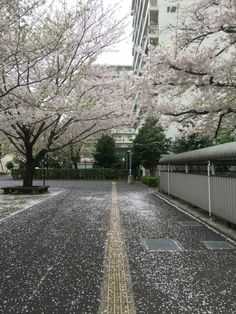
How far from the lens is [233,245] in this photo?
7176 millimetres

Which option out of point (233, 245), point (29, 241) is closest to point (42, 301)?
point (29, 241)

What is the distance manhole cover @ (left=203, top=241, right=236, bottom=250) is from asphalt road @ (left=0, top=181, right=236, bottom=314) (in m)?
0.16

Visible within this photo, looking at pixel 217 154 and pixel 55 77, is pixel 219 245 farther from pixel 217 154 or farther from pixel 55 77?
pixel 55 77

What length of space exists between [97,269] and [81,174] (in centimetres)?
3807

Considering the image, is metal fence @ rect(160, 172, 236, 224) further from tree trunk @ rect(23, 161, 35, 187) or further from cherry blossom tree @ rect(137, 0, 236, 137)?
tree trunk @ rect(23, 161, 35, 187)

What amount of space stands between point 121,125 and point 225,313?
20.6m

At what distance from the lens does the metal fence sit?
28.4 ft

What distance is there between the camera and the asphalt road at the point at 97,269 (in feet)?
13.6

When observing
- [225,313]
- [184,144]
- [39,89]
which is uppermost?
[39,89]

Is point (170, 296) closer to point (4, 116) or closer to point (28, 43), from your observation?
point (28, 43)

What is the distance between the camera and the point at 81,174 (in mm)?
43375

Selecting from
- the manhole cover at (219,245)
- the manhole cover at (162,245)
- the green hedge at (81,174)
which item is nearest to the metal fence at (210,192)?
the manhole cover at (219,245)

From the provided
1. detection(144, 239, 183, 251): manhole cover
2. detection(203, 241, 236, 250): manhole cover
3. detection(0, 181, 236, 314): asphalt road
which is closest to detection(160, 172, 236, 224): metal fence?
detection(0, 181, 236, 314): asphalt road

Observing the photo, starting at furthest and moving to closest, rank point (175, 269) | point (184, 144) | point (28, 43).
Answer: point (184, 144)
point (28, 43)
point (175, 269)
